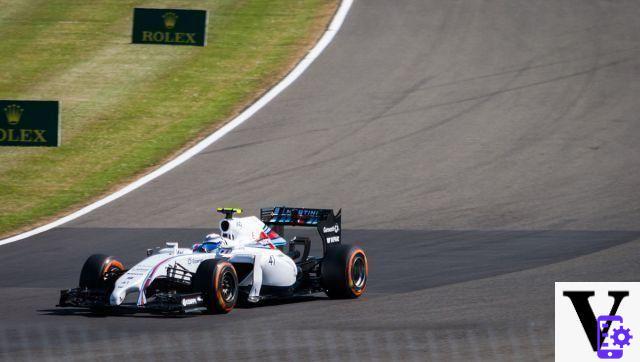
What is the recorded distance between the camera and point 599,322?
10.4m

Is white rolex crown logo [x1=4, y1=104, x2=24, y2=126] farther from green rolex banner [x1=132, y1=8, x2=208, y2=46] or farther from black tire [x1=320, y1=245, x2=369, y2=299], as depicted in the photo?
black tire [x1=320, y1=245, x2=369, y2=299]

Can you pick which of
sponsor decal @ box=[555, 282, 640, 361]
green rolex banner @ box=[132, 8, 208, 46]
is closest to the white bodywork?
sponsor decal @ box=[555, 282, 640, 361]

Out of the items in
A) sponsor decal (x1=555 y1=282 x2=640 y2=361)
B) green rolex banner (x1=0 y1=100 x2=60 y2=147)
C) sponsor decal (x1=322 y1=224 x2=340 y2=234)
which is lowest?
sponsor decal (x1=555 y1=282 x2=640 y2=361)

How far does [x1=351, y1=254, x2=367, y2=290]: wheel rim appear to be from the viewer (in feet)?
51.0

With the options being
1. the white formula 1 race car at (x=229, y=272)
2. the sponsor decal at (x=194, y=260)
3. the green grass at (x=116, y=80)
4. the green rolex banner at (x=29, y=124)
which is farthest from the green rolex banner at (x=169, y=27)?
the sponsor decal at (x=194, y=260)

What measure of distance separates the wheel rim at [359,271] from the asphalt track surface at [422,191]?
211mm

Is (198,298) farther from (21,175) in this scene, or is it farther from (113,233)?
(21,175)

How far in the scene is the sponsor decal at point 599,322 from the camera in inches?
405

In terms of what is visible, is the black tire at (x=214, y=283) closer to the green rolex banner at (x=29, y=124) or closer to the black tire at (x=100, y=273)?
the black tire at (x=100, y=273)

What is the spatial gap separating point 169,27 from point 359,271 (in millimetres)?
20215

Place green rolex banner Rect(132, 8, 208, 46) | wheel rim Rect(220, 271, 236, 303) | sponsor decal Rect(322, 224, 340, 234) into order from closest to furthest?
wheel rim Rect(220, 271, 236, 303) → sponsor decal Rect(322, 224, 340, 234) → green rolex banner Rect(132, 8, 208, 46)

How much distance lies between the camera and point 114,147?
27.1m

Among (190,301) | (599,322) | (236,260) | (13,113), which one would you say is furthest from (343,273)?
(13,113)

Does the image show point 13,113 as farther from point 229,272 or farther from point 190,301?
point 190,301
